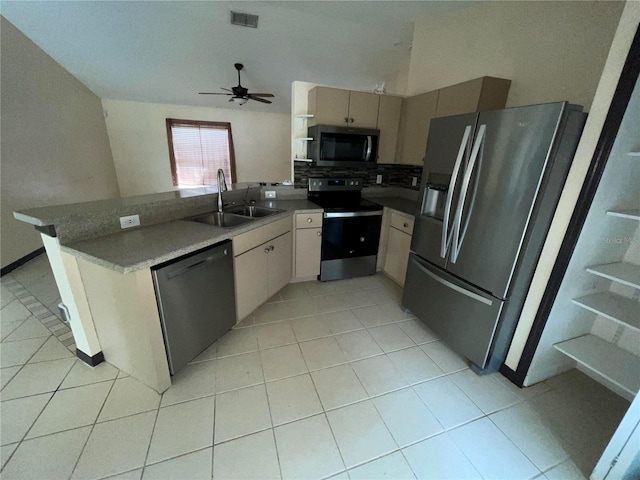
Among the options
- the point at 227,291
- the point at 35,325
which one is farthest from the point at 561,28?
the point at 35,325

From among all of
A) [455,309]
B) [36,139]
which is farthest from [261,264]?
[36,139]

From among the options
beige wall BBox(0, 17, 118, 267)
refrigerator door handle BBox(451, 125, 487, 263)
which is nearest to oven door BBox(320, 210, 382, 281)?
refrigerator door handle BBox(451, 125, 487, 263)

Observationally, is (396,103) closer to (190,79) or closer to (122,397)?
(122,397)

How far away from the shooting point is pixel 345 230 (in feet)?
9.04

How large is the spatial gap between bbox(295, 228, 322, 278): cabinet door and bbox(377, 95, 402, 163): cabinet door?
1261mm

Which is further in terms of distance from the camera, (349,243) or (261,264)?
(349,243)

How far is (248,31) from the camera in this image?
3.66 meters

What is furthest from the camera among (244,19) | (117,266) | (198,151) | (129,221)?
(198,151)

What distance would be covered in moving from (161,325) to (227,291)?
1.66 ft

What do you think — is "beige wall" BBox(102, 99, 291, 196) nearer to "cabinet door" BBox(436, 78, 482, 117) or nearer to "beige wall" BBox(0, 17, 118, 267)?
"beige wall" BBox(0, 17, 118, 267)

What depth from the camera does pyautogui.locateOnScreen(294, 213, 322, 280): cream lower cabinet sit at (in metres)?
2.63

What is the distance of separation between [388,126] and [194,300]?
2749mm

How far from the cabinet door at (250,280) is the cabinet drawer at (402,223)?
145cm

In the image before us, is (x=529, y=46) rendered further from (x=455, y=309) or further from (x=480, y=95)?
(x=455, y=309)
